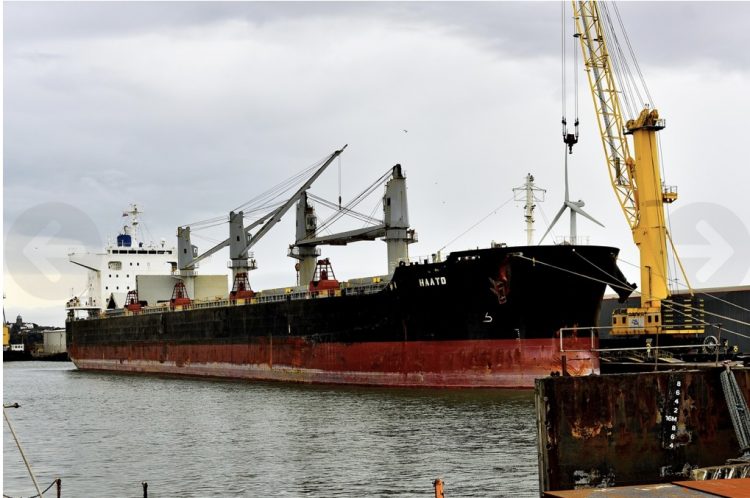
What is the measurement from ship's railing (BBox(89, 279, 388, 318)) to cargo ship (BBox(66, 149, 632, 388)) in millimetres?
80

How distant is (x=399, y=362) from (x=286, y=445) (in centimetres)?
1249

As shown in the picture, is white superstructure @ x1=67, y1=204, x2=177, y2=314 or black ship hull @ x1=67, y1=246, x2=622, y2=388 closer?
black ship hull @ x1=67, y1=246, x2=622, y2=388

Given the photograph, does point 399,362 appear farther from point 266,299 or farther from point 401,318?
point 266,299

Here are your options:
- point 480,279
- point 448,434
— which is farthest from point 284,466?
point 480,279

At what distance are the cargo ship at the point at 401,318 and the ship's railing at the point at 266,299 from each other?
80mm

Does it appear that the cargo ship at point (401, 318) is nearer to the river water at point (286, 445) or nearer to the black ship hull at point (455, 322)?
the black ship hull at point (455, 322)

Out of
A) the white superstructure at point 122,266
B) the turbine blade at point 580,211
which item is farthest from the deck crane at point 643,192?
the white superstructure at point 122,266

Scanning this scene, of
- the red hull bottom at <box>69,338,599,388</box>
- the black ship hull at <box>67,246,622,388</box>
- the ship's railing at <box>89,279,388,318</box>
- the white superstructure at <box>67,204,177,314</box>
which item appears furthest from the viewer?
the white superstructure at <box>67,204,177,314</box>

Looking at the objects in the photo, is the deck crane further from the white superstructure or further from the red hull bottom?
the white superstructure

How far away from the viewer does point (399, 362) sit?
31.3 metres

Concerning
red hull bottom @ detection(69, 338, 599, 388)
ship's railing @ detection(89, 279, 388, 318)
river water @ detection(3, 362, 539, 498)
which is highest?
ship's railing @ detection(89, 279, 388, 318)

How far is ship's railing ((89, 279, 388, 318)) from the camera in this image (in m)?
34.4

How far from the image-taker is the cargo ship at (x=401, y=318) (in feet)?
Answer: 95.2

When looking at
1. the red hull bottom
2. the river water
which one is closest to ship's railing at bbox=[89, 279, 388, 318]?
the red hull bottom
